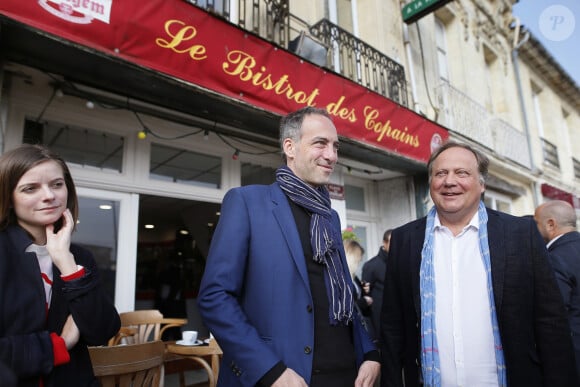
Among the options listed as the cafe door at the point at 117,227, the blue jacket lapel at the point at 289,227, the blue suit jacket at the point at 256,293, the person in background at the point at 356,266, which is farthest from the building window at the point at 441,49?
the blue suit jacket at the point at 256,293

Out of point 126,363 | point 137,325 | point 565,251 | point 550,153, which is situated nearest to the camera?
point 126,363

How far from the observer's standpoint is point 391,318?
195cm

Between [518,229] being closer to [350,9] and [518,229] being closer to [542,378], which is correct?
[542,378]

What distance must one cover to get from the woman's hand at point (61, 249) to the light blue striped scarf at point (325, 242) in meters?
0.93

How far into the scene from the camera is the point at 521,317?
1.56m

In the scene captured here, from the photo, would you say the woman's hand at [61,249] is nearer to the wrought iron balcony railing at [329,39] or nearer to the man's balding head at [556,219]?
the man's balding head at [556,219]

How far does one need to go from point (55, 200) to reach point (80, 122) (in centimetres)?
312

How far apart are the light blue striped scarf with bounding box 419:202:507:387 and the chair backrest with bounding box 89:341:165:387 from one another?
138 cm

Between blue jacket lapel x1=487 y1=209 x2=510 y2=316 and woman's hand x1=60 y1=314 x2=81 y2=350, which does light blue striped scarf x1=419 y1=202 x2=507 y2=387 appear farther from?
woman's hand x1=60 y1=314 x2=81 y2=350

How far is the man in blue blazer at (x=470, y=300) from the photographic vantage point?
1.55 m

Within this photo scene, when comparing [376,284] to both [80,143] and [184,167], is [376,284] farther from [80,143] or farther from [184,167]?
[80,143]

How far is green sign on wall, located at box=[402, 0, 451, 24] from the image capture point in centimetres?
684

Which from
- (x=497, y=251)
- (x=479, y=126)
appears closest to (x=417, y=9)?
(x=479, y=126)

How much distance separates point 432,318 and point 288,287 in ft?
2.48
